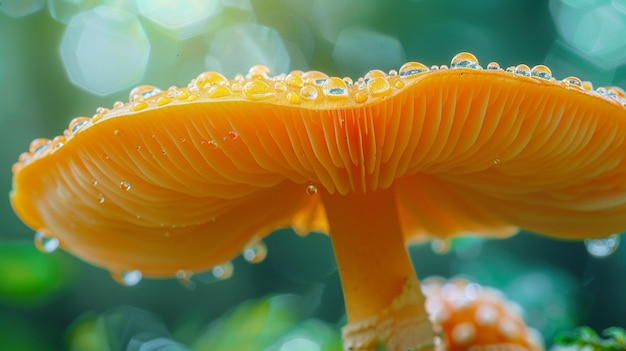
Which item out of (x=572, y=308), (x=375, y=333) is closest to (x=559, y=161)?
(x=375, y=333)

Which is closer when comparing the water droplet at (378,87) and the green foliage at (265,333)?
the water droplet at (378,87)

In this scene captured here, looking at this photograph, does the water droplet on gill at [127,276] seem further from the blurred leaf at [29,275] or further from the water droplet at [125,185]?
the blurred leaf at [29,275]

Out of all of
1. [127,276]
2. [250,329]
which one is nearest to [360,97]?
[127,276]

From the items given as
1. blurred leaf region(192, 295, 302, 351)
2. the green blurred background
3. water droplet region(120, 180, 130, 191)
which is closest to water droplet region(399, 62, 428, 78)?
water droplet region(120, 180, 130, 191)

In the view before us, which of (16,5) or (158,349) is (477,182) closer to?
(158,349)

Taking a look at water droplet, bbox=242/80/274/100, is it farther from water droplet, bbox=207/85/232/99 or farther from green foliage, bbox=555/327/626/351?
green foliage, bbox=555/327/626/351

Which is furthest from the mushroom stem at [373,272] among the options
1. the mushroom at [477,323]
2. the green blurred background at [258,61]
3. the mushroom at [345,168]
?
the green blurred background at [258,61]
